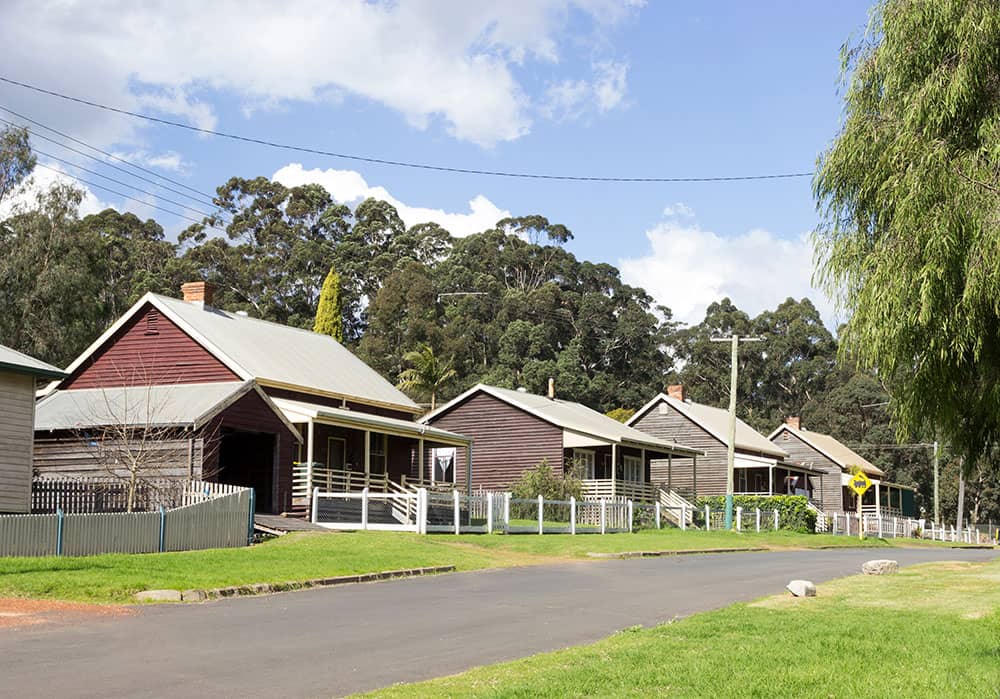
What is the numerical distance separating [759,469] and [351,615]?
5996cm

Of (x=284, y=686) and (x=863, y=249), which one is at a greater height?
(x=863, y=249)

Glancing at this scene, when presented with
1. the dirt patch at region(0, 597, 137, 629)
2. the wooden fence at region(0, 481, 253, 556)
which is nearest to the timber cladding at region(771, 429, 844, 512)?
the wooden fence at region(0, 481, 253, 556)

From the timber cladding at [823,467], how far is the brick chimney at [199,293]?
45.8 m

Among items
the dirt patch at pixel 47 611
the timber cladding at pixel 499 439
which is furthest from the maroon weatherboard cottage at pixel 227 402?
the dirt patch at pixel 47 611

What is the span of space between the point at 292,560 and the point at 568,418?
103ft

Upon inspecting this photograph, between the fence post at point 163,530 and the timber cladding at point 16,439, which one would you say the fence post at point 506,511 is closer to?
the fence post at point 163,530

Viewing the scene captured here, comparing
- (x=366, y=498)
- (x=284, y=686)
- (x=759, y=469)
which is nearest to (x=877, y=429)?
(x=759, y=469)

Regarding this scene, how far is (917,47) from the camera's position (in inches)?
575

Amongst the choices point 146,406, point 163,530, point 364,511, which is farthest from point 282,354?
point 163,530

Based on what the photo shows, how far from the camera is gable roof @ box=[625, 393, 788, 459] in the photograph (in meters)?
68.6

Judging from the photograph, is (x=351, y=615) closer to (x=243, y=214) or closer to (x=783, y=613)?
(x=783, y=613)

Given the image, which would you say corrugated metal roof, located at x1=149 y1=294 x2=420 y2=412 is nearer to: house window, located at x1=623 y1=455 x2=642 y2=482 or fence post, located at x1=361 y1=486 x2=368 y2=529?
fence post, located at x1=361 y1=486 x2=368 y2=529

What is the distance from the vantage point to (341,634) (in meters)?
14.6

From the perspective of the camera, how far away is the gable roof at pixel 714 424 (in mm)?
68625
